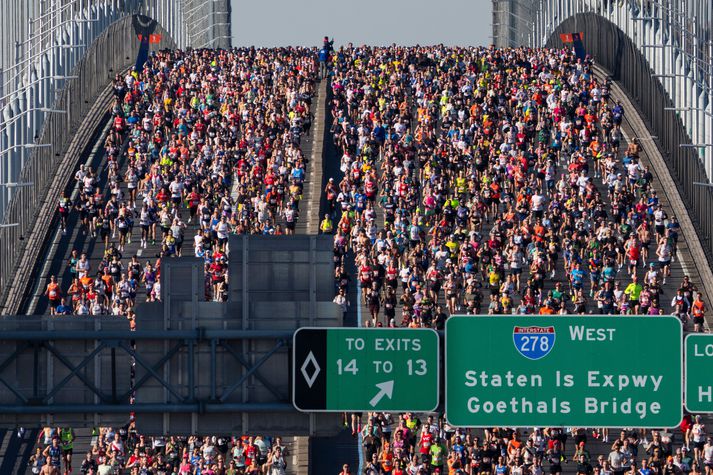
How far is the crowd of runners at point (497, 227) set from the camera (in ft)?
138

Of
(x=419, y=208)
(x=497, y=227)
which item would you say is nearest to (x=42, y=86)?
(x=419, y=208)

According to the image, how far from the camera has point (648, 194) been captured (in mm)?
56312

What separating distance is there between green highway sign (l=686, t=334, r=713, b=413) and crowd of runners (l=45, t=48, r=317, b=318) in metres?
23.7

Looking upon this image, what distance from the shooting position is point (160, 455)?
4166cm

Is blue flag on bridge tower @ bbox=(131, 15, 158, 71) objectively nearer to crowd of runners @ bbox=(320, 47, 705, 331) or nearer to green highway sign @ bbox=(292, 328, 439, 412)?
crowd of runners @ bbox=(320, 47, 705, 331)

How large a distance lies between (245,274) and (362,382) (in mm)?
2166

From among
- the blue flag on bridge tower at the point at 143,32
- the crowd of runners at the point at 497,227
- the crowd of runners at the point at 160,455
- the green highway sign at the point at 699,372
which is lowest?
the crowd of runners at the point at 160,455

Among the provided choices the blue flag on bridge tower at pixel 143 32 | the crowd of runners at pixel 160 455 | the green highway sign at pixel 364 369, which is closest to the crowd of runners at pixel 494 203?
the crowd of runners at pixel 160 455

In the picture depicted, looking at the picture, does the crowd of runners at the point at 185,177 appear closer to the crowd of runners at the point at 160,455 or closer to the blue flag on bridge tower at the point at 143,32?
the crowd of runners at the point at 160,455

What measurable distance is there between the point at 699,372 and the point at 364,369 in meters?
4.15

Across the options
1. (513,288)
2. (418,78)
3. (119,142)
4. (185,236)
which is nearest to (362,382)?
(513,288)

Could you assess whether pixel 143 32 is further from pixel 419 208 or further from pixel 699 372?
pixel 699 372

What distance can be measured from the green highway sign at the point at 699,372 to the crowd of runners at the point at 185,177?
23.7m

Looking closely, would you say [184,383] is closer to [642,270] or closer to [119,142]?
[642,270]
